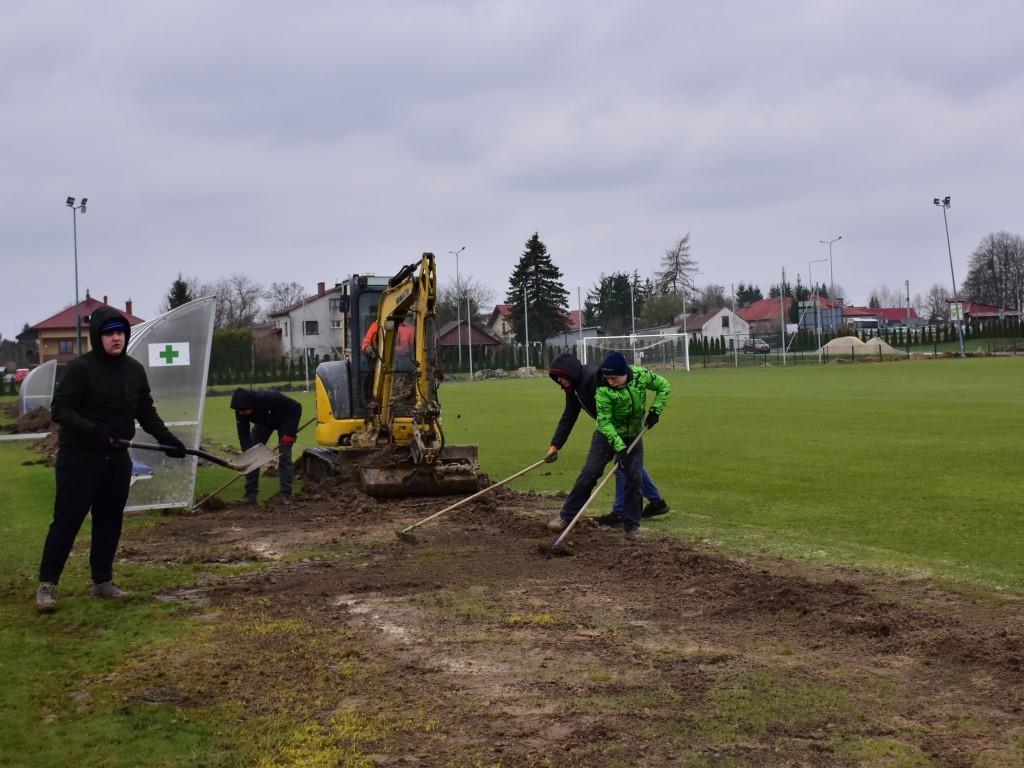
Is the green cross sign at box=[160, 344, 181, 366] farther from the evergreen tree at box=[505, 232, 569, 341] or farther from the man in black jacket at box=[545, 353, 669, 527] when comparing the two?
the evergreen tree at box=[505, 232, 569, 341]

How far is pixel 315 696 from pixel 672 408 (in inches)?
1009

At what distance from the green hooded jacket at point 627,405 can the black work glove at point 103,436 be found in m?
4.34

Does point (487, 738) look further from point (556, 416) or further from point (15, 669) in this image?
point (556, 416)

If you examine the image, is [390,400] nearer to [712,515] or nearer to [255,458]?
[255,458]

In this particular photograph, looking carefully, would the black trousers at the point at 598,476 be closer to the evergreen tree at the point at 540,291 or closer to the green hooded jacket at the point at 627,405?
the green hooded jacket at the point at 627,405

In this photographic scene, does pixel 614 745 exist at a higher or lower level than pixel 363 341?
lower

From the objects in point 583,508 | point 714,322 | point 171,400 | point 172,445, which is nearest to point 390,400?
point 171,400

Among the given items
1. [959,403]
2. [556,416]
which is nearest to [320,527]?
[556,416]

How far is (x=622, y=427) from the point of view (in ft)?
33.8

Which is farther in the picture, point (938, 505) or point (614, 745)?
point (938, 505)

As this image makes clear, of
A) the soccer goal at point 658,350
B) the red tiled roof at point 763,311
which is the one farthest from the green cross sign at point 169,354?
the red tiled roof at point 763,311

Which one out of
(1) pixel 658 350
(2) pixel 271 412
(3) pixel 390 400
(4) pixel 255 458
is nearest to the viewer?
(4) pixel 255 458

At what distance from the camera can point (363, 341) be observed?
1556 centimetres

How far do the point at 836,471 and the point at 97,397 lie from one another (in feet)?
34.2
